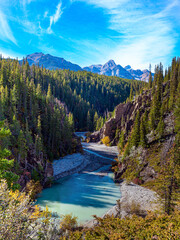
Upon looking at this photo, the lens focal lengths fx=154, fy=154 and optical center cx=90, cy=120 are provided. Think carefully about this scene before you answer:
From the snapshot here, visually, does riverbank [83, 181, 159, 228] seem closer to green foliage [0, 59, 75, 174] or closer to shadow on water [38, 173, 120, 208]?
shadow on water [38, 173, 120, 208]

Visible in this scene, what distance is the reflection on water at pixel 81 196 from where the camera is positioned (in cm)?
2969

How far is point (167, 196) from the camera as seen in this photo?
75.4ft

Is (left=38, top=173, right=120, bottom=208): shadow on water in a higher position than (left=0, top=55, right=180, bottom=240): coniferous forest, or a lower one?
lower

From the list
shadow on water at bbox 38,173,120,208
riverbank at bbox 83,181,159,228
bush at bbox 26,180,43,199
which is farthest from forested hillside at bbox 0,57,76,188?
riverbank at bbox 83,181,159,228

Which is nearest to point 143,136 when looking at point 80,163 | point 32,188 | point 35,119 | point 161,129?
point 161,129

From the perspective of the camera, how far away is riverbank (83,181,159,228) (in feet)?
90.6

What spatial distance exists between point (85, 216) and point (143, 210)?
1077 centimetres

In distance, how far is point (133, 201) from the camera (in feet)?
104

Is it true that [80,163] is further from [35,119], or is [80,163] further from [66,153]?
[35,119]

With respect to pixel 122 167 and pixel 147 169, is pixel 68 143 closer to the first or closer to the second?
pixel 122 167

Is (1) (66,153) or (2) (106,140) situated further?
(2) (106,140)

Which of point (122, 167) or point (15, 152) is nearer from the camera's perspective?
point (15, 152)

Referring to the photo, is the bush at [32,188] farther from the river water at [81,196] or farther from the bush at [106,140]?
the bush at [106,140]

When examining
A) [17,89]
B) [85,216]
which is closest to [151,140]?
[85,216]
